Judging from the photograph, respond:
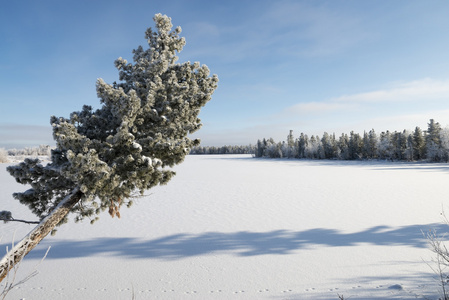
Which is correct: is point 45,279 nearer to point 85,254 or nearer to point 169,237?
point 85,254

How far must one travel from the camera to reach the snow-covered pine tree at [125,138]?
5.38 metres

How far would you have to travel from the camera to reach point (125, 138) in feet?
18.5

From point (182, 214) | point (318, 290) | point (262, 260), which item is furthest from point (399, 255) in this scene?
point (182, 214)

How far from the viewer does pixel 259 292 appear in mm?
6641

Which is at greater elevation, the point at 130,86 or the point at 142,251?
the point at 130,86

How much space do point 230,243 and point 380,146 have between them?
80.8 m

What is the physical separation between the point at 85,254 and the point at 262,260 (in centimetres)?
652

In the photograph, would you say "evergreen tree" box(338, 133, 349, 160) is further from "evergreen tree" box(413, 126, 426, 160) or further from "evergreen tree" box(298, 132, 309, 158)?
"evergreen tree" box(413, 126, 426, 160)

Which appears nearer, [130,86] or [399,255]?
[130,86]

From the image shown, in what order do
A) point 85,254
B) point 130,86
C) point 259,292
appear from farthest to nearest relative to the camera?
point 85,254 → point 130,86 → point 259,292

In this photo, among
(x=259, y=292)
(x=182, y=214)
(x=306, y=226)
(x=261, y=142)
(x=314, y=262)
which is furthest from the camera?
(x=261, y=142)

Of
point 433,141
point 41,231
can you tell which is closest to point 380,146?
point 433,141

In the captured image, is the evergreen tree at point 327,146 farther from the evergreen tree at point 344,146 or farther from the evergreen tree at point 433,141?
the evergreen tree at point 433,141

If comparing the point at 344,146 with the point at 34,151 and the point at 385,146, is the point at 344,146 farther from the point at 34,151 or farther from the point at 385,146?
the point at 34,151
